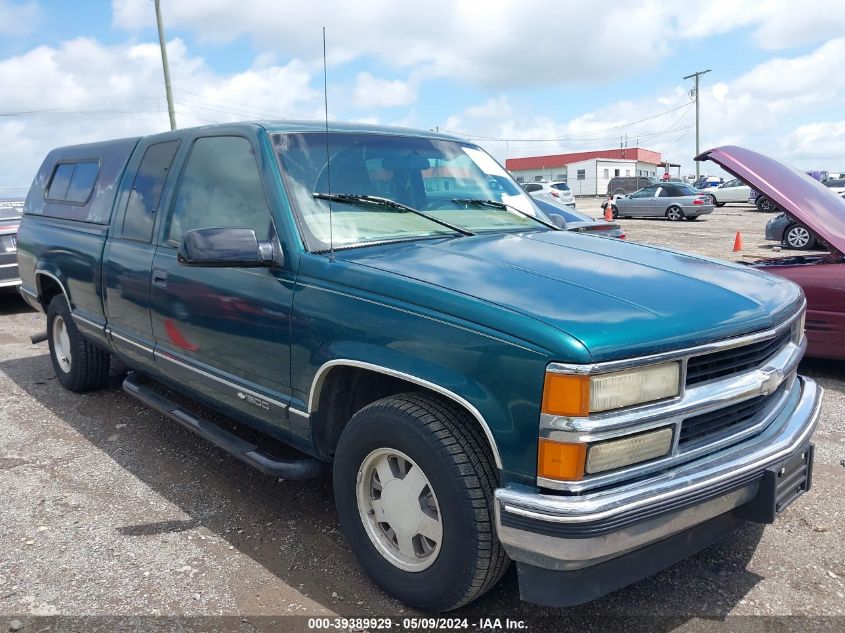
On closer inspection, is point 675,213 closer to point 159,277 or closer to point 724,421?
point 159,277

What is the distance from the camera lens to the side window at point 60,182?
5297 mm

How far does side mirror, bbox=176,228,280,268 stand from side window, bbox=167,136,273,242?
0.72 feet

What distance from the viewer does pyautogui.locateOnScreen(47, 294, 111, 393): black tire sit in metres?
5.19

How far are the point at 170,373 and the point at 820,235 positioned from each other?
4360 millimetres

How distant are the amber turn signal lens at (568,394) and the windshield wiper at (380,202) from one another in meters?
1.38

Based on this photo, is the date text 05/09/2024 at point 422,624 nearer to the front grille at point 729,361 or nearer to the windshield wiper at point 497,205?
the front grille at point 729,361

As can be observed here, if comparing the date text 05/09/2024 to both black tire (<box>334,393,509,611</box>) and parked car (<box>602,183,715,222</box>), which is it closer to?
black tire (<box>334,393,509,611</box>)

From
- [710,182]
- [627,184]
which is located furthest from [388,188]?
[710,182]

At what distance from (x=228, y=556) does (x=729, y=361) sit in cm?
226

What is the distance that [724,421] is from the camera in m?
2.46

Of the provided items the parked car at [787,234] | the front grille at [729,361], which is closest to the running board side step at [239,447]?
the front grille at [729,361]

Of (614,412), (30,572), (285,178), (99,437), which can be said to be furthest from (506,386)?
(99,437)

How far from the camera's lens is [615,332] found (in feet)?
7.08

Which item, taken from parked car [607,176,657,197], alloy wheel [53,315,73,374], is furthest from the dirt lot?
parked car [607,176,657,197]
